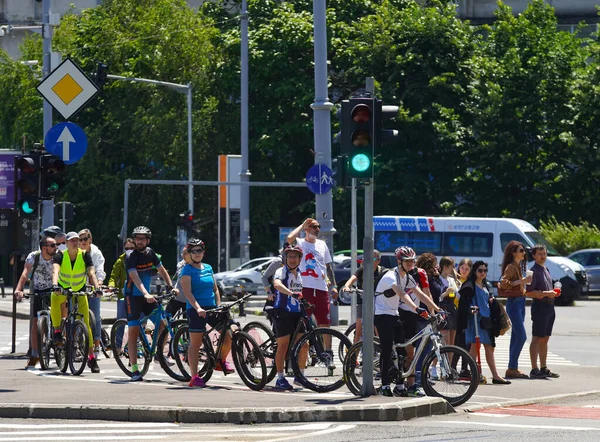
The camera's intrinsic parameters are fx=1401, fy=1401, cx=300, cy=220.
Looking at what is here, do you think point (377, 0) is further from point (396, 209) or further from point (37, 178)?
point (37, 178)

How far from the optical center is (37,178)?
17.7 m

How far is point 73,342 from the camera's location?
16.8 meters

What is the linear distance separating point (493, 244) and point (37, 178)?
2530 centimetres

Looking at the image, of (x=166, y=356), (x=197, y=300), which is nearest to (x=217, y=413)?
(x=197, y=300)

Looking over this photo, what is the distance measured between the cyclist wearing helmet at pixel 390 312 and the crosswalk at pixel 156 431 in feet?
6.94

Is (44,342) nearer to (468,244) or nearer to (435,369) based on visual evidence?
(435,369)

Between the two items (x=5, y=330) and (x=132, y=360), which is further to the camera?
(x=5, y=330)

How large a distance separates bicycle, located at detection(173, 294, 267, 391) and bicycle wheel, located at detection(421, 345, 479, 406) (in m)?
1.78

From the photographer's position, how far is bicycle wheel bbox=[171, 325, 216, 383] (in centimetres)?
1547

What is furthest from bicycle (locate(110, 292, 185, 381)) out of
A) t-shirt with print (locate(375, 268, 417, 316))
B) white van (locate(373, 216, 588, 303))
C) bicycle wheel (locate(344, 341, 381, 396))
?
white van (locate(373, 216, 588, 303))

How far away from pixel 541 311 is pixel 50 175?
6.50 m

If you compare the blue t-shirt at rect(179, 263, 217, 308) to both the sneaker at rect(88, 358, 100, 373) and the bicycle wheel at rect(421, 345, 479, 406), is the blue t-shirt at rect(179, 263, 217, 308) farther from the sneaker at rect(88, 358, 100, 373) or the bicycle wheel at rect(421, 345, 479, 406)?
the bicycle wheel at rect(421, 345, 479, 406)

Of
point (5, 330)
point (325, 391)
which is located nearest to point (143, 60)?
point (5, 330)

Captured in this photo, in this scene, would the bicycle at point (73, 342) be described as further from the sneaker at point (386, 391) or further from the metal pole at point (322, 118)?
the metal pole at point (322, 118)
